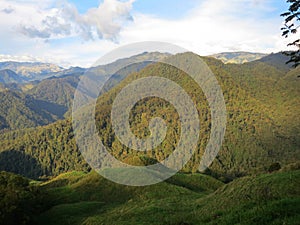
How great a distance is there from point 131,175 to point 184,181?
58.3ft

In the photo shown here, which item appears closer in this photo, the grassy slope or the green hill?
the grassy slope

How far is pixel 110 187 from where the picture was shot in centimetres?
7275

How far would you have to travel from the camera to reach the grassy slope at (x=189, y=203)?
19.3 metres

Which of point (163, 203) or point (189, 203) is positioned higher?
point (189, 203)

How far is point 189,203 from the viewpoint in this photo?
130ft

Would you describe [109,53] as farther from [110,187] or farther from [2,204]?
[110,187]

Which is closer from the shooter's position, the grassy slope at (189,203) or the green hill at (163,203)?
the grassy slope at (189,203)

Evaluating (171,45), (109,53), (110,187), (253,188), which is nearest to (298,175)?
(253,188)

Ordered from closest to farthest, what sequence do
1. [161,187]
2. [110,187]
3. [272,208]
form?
[272,208] → [161,187] → [110,187]

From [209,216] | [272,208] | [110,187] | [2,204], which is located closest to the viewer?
[272,208]

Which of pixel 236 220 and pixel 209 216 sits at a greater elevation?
pixel 236 220

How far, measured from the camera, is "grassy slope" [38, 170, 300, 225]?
19259mm

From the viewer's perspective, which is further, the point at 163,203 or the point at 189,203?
the point at 163,203

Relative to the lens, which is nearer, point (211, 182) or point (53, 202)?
point (53, 202)
